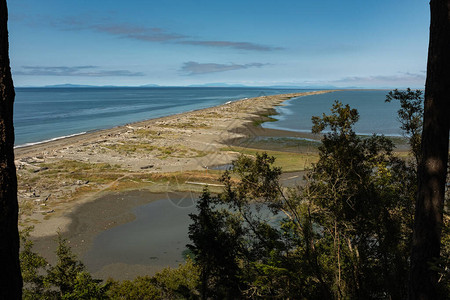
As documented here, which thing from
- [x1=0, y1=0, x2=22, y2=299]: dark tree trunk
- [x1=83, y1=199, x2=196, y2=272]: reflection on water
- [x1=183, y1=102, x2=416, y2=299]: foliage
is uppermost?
[x1=0, y1=0, x2=22, y2=299]: dark tree trunk

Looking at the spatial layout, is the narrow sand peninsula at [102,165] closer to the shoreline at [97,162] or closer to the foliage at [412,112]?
the shoreline at [97,162]

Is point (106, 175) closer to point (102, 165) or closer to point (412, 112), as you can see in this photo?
point (102, 165)

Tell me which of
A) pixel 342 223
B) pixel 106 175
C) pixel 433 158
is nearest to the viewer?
pixel 433 158

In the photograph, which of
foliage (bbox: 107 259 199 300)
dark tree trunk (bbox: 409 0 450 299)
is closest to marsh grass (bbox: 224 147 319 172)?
foliage (bbox: 107 259 199 300)

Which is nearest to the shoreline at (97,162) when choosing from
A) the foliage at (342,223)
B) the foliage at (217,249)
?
the foliage at (217,249)

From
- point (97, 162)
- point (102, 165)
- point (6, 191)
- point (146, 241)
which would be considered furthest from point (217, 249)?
point (97, 162)

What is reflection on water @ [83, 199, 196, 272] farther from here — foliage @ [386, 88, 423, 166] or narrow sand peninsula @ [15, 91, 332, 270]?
foliage @ [386, 88, 423, 166]
